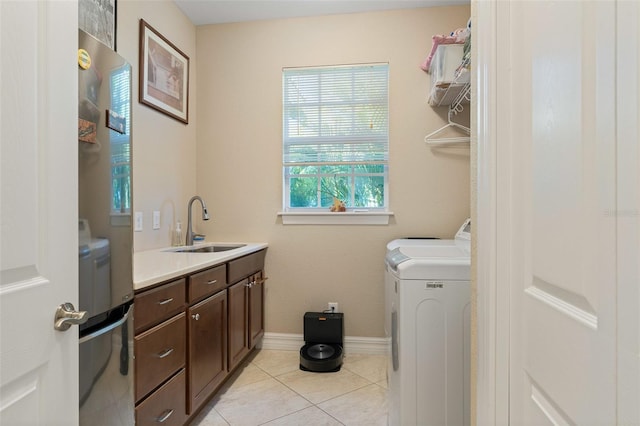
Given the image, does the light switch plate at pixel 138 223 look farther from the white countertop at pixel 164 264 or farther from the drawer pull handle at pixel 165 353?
the drawer pull handle at pixel 165 353

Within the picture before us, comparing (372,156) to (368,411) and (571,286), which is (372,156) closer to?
(368,411)

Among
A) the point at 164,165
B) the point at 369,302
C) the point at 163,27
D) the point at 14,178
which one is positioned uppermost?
the point at 163,27

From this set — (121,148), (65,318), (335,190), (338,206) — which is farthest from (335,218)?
(65,318)

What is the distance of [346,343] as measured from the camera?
9.50ft

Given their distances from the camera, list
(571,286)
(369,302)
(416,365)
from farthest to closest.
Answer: (369,302) → (416,365) → (571,286)

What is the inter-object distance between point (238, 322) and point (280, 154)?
4.78 feet

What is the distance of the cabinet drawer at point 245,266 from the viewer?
2232 mm

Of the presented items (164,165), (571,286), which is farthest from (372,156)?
(571,286)

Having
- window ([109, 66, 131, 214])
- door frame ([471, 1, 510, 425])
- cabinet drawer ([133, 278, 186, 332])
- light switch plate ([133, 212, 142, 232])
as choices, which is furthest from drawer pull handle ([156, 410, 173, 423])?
door frame ([471, 1, 510, 425])

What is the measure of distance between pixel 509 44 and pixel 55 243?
115cm

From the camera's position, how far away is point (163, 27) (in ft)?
8.53

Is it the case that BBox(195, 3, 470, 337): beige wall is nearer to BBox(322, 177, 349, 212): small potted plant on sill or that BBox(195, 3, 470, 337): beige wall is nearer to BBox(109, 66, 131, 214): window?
BBox(322, 177, 349, 212): small potted plant on sill

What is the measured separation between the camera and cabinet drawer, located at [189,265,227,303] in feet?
5.65

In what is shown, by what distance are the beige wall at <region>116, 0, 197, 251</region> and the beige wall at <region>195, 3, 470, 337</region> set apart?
15 cm
